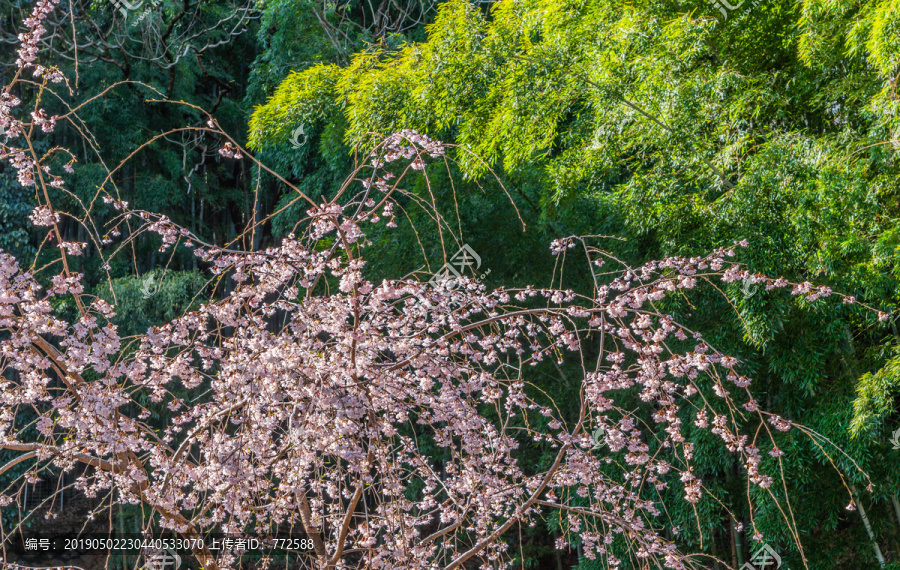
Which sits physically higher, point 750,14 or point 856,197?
point 750,14

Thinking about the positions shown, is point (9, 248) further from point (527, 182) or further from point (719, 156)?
point (719, 156)

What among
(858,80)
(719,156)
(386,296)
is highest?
(858,80)

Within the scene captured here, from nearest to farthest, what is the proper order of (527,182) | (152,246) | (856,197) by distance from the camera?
(856,197)
(527,182)
(152,246)

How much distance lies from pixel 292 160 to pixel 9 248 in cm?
248

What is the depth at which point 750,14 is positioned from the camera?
12.6ft

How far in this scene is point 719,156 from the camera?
3.54 m

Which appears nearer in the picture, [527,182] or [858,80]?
[858,80]

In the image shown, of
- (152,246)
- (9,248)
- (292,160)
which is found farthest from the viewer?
(152,246)

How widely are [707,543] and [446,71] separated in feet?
10.5

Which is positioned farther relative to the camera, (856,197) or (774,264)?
(774,264)

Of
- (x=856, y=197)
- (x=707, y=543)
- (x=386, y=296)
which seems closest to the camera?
(x=386, y=296)

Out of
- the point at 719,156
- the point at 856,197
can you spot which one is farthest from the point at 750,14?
the point at 856,197

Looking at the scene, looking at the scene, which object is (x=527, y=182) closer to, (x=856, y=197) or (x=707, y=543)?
(x=856, y=197)

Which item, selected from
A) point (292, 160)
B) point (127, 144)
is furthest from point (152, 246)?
point (292, 160)
